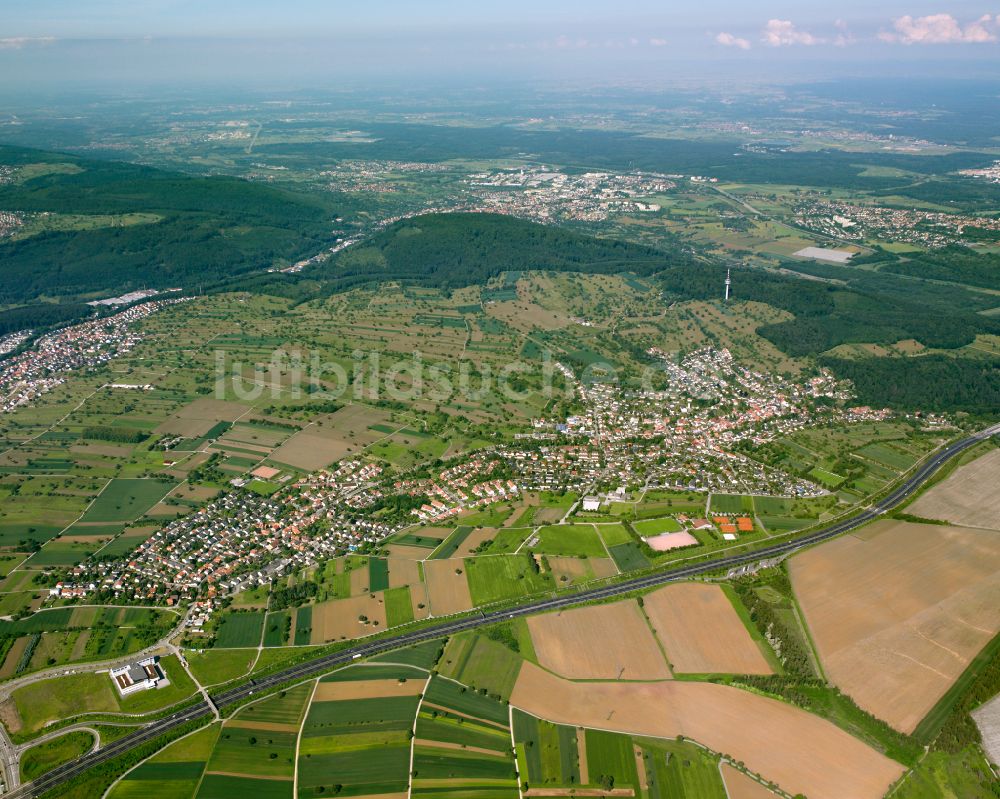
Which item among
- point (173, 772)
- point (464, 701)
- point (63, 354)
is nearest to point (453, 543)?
point (464, 701)

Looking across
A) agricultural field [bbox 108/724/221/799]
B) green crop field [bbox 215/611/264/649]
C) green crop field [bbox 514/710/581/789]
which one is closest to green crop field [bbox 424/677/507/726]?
green crop field [bbox 514/710/581/789]

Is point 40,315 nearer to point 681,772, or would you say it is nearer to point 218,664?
point 218,664

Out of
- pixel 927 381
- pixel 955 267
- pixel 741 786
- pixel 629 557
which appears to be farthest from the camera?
pixel 955 267

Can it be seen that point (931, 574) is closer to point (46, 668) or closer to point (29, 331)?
point (46, 668)

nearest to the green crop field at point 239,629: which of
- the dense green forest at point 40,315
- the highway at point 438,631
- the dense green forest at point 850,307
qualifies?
the highway at point 438,631

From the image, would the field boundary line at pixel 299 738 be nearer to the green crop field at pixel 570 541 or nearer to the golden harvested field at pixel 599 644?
the golden harvested field at pixel 599 644

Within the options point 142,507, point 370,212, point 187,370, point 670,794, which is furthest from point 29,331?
point 670,794
